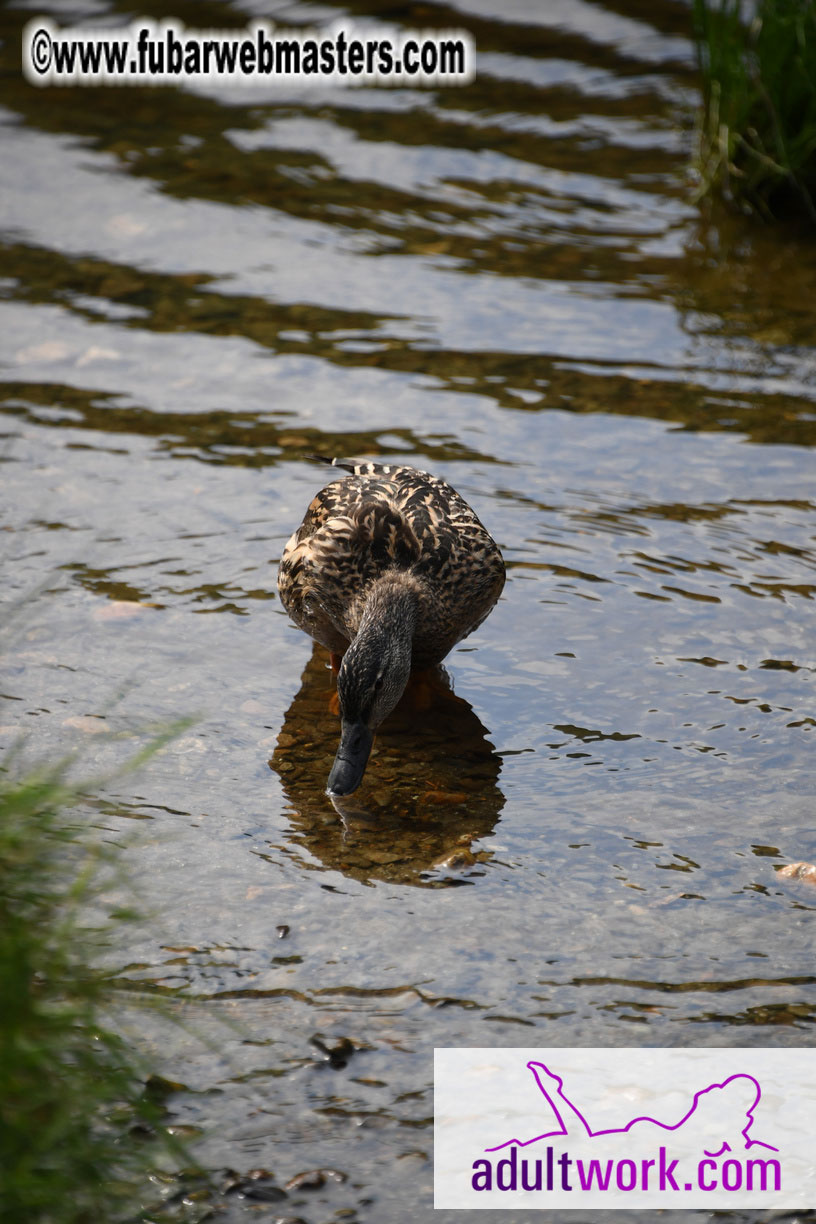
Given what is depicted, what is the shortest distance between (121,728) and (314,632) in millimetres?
895

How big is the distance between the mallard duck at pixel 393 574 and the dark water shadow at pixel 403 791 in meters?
0.20

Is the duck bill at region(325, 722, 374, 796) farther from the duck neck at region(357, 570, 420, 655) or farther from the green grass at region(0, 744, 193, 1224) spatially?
the green grass at region(0, 744, 193, 1224)

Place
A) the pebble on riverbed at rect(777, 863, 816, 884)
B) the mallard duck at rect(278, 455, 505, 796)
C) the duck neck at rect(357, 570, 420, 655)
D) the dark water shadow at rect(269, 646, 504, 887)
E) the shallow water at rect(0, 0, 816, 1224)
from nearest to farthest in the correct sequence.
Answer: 1. the shallow water at rect(0, 0, 816, 1224)
2. the pebble on riverbed at rect(777, 863, 816, 884)
3. the dark water shadow at rect(269, 646, 504, 887)
4. the duck neck at rect(357, 570, 420, 655)
5. the mallard duck at rect(278, 455, 505, 796)

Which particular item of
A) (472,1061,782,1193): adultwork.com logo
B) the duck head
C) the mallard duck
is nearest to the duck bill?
the duck head

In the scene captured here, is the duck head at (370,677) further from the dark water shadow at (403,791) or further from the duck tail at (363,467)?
the duck tail at (363,467)

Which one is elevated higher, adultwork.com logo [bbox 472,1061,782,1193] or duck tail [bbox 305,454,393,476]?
duck tail [bbox 305,454,393,476]

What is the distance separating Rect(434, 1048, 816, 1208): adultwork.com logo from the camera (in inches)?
140

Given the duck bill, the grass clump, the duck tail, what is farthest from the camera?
the grass clump

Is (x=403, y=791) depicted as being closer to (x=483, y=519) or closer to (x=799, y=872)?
(x=799, y=872)

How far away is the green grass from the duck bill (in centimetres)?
164

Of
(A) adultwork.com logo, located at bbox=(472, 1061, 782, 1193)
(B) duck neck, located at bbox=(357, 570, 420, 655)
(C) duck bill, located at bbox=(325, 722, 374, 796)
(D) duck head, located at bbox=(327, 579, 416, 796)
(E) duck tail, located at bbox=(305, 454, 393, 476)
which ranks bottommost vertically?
(A) adultwork.com logo, located at bbox=(472, 1061, 782, 1193)

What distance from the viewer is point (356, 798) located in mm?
5164

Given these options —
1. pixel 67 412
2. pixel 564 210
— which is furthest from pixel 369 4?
pixel 67 412

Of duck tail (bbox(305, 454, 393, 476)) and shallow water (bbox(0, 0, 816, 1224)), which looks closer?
shallow water (bbox(0, 0, 816, 1224))
